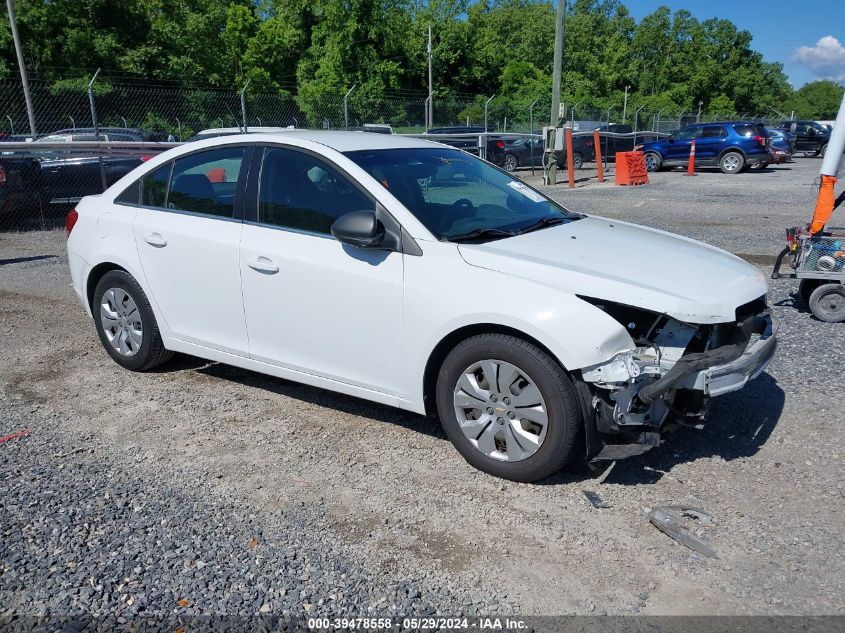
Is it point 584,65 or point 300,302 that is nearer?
point 300,302

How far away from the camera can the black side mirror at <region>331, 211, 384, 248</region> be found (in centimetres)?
377

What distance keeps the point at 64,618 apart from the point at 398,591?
1272 millimetres

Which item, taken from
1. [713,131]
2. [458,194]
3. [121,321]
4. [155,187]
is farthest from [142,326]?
[713,131]

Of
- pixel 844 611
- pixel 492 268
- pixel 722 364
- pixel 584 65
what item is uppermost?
pixel 584 65

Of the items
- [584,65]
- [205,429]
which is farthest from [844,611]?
[584,65]

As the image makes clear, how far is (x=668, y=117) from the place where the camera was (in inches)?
1799

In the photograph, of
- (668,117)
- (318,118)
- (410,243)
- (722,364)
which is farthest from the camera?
(668,117)

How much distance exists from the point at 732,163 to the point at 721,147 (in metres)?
0.65

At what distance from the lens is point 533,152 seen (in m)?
25.3

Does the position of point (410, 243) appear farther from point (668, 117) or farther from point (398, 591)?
point (668, 117)

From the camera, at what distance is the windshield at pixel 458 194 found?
404 cm

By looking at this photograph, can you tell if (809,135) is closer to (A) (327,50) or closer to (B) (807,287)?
(A) (327,50)

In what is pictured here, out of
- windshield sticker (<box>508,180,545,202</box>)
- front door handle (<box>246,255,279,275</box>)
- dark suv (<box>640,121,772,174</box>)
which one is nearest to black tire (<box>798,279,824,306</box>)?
windshield sticker (<box>508,180,545,202</box>)

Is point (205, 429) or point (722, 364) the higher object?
point (722, 364)
